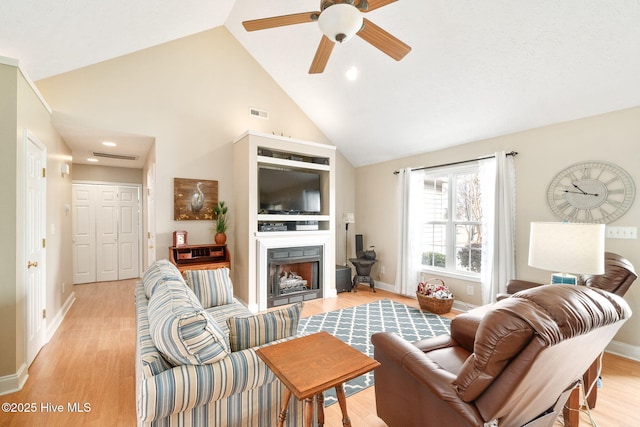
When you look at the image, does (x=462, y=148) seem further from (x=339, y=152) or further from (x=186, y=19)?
(x=186, y=19)

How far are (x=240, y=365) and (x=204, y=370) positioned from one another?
164 millimetres

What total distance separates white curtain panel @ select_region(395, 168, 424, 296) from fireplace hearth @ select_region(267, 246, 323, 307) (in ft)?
4.71

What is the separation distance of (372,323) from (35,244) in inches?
143

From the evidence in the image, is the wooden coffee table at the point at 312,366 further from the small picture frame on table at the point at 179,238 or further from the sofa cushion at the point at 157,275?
the small picture frame on table at the point at 179,238

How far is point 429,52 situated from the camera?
3115 mm

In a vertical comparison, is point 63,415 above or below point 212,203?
below

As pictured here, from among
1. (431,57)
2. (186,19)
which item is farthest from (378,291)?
(186,19)

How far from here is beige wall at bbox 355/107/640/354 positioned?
2746 mm

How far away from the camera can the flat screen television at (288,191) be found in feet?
14.0

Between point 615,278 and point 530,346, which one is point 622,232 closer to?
point 615,278

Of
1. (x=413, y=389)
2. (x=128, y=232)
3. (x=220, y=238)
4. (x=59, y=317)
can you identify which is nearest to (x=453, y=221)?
(x=413, y=389)

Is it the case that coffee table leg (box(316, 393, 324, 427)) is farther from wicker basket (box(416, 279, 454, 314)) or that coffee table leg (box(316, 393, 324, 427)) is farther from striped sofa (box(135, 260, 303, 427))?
wicker basket (box(416, 279, 454, 314))

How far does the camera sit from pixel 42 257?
2891 millimetres

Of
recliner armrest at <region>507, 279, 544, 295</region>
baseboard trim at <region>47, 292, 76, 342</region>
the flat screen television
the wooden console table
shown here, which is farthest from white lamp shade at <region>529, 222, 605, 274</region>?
baseboard trim at <region>47, 292, 76, 342</region>
